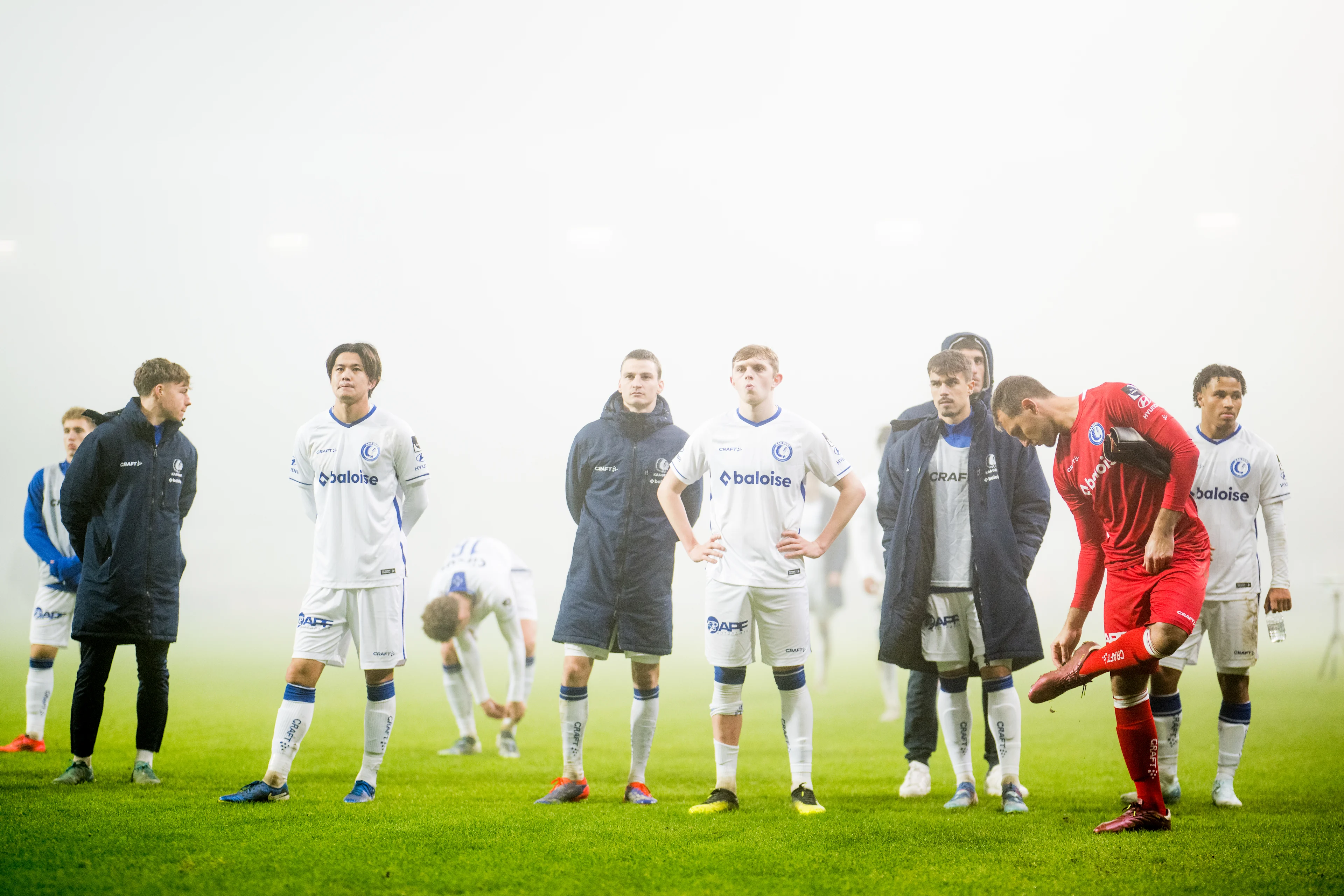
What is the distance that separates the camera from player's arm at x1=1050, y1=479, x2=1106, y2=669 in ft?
11.5

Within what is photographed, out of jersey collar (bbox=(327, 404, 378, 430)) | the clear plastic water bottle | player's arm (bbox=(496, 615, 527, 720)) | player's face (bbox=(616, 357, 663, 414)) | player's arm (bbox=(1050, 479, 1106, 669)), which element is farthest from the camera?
player's arm (bbox=(496, 615, 527, 720))

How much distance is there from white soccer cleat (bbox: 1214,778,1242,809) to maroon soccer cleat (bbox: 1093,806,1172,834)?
2.72 ft

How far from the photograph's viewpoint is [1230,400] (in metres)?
4.29

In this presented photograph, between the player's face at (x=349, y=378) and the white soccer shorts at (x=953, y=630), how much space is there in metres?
2.44

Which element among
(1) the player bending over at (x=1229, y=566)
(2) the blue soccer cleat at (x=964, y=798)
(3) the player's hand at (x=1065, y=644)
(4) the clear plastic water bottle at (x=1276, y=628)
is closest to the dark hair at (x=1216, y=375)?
(1) the player bending over at (x=1229, y=566)

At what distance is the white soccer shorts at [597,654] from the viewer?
4035mm

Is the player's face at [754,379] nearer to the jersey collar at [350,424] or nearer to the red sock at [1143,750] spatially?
the jersey collar at [350,424]

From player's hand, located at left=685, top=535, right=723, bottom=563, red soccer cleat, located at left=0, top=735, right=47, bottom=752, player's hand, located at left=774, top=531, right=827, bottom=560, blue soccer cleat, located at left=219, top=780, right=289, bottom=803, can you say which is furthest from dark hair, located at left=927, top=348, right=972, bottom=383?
red soccer cleat, located at left=0, top=735, right=47, bottom=752

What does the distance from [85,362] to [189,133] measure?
2093 mm

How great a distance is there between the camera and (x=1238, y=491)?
429 cm

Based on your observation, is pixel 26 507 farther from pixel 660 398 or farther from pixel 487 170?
pixel 487 170

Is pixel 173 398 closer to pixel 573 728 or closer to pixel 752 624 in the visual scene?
pixel 573 728

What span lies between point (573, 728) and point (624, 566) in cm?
72

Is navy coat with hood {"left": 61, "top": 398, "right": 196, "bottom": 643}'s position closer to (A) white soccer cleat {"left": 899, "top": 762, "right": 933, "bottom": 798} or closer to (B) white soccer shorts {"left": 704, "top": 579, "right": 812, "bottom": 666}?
(B) white soccer shorts {"left": 704, "top": 579, "right": 812, "bottom": 666}
